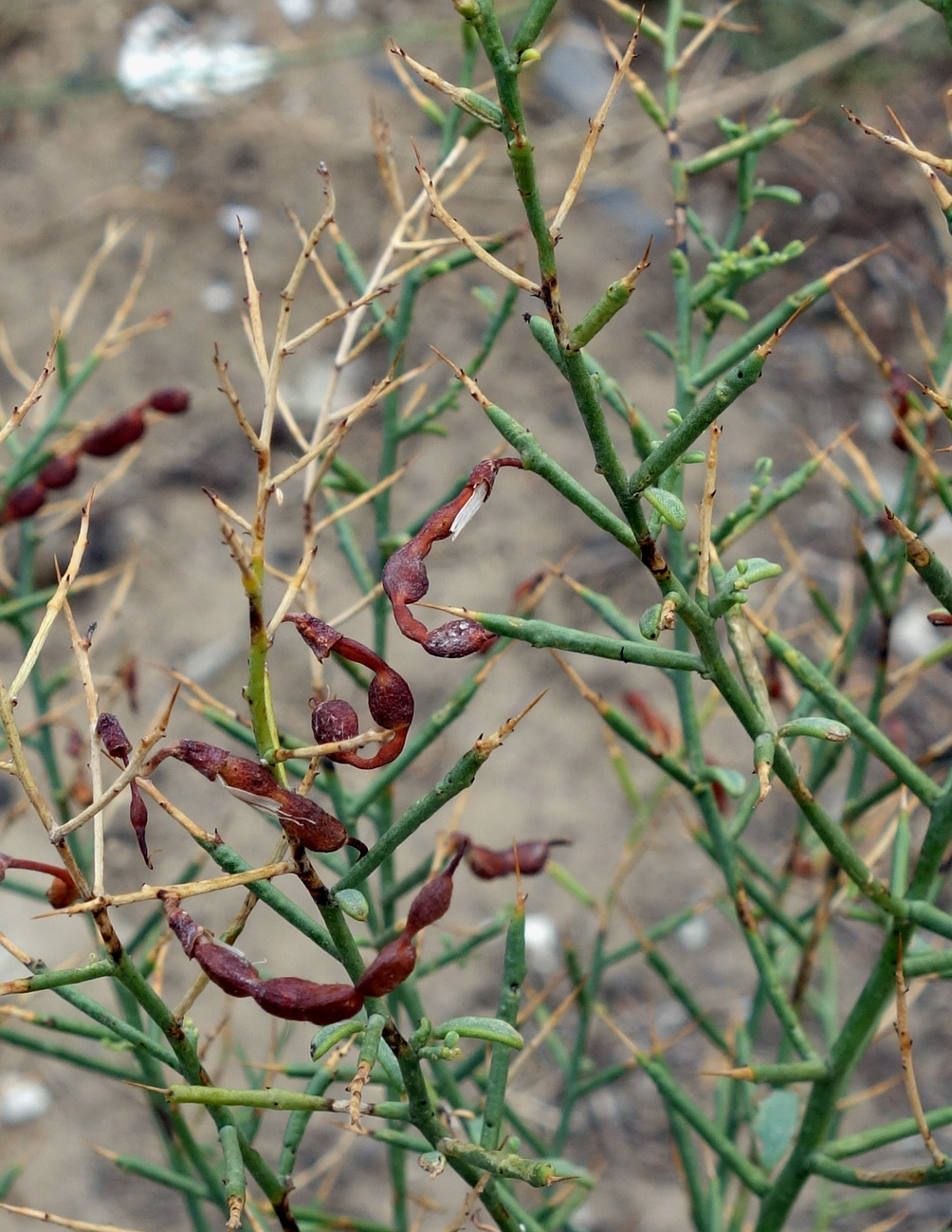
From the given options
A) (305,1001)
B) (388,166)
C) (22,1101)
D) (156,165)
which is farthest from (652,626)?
Result: (156,165)

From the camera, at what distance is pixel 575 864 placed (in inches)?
111

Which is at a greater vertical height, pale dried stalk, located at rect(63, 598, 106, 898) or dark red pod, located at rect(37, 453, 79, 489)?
dark red pod, located at rect(37, 453, 79, 489)

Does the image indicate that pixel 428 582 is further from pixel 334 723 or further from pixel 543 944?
pixel 543 944

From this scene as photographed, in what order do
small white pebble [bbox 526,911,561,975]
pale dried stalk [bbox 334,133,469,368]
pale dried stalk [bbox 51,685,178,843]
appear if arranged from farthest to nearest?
small white pebble [bbox 526,911,561,975]
pale dried stalk [bbox 334,133,469,368]
pale dried stalk [bbox 51,685,178,843]

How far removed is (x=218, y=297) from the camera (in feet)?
11.9

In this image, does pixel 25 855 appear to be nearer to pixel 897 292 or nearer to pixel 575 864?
pixel 575 864

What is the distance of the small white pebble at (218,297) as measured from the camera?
3.61 m

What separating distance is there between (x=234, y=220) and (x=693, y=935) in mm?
2481

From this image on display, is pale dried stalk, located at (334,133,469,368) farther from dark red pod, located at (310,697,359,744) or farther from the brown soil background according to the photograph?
the brown soil background

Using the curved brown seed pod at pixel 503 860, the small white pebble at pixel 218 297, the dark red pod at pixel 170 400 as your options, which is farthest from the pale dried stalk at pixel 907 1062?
the small white pebble at pixel 218 297

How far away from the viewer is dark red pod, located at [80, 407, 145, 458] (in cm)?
137

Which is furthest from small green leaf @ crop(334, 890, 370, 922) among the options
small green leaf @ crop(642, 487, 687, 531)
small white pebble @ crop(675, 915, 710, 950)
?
small white pebble @ crop(675, 915, 710, 950)

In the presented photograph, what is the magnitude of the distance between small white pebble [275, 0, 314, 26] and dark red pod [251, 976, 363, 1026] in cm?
417

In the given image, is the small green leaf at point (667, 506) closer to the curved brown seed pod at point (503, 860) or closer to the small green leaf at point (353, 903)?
the small green leaf at point (353, 903)
